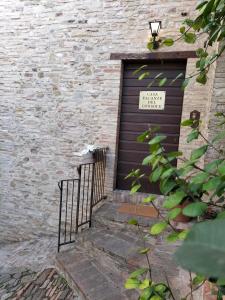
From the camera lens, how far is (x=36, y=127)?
15.9 feet

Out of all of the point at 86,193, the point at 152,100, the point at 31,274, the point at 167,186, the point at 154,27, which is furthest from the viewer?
the point at 86,193

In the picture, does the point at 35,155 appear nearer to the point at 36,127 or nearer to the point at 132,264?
the point at 36,127

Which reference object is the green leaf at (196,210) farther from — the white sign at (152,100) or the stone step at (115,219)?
the white sign at (152,100)

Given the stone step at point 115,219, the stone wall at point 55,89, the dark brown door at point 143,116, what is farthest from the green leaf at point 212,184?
Result: the dark brown door at point 143,116

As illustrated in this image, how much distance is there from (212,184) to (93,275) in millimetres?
2475

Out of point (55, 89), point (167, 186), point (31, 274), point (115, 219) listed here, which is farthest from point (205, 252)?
point (55, 89)

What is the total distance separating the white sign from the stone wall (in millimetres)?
410

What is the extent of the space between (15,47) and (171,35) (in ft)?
8.70

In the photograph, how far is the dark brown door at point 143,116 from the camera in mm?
4156

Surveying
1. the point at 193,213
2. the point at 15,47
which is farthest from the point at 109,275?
the point at 15,47

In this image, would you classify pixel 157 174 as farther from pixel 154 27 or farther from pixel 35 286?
pixel 154 27

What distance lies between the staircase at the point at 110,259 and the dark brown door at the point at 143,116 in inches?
35.6

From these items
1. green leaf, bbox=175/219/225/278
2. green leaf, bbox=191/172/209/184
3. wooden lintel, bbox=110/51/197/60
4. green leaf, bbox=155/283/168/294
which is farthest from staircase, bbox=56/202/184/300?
green leaf, bbox=175/219/225/278

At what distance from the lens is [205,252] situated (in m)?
0.25
